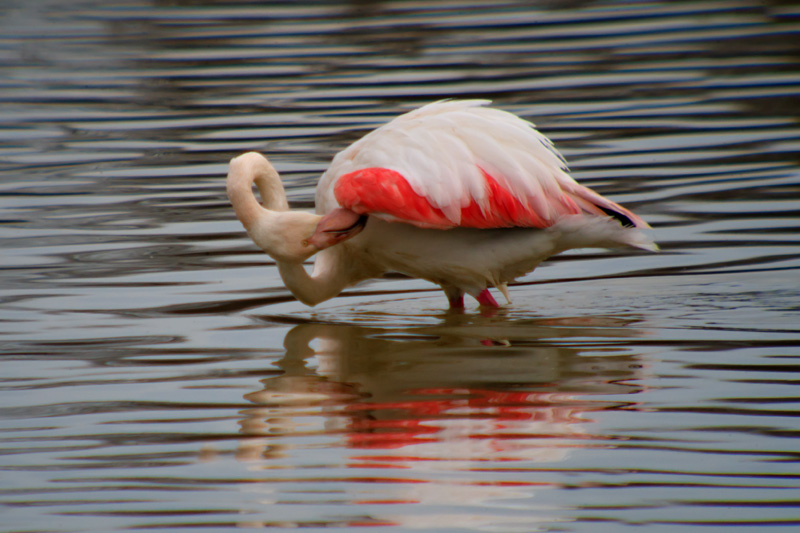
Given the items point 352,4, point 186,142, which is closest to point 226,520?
point 186,142

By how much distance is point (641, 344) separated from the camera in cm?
502

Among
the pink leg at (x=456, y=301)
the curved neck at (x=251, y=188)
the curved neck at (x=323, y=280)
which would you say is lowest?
the pink leg at (x=456, y=301)

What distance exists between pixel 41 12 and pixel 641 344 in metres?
19.5

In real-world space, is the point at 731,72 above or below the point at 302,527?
above

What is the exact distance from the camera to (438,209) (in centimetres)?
536

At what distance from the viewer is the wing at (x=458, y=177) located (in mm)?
5289

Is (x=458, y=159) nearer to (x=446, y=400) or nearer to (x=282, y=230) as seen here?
(x=282, y=230)

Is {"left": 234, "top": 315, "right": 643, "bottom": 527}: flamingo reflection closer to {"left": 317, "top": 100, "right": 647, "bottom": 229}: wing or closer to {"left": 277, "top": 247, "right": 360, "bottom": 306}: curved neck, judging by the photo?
{"left": 277, "top": 247, "right": 360, "bottom": 306}: curved neck

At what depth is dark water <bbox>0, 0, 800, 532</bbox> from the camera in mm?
3344

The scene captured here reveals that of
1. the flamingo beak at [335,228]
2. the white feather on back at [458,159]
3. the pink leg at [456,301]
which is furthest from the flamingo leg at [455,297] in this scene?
the flamingo beak at [335,228]

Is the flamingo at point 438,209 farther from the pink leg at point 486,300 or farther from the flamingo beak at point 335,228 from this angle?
the pink leg at point 486,300

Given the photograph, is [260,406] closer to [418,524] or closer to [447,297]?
[418,524]

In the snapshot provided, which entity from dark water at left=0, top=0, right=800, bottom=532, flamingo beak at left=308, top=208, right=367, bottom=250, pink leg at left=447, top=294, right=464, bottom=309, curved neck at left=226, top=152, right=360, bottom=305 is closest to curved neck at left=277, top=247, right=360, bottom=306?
curved neck at left=226, top=152, right=360, bottom=305

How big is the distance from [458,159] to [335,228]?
→ 2.22ft
